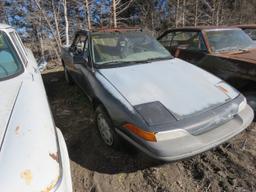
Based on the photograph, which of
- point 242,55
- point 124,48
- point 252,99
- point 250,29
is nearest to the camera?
point 252,99

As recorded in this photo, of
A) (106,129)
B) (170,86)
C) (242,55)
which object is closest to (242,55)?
(242,55)

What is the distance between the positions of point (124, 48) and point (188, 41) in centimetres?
173

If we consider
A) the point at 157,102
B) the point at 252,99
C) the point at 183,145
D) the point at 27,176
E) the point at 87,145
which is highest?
the point at 27,176

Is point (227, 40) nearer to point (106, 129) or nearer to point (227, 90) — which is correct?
point (227, 90)

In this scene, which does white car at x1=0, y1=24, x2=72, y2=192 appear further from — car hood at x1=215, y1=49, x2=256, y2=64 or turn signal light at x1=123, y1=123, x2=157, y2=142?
car hood at x1=215, y1=49, x2=256, y2=64

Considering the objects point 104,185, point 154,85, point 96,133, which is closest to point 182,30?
point 154,85

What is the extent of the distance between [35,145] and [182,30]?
14.6 feet

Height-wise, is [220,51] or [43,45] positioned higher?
[220,51]

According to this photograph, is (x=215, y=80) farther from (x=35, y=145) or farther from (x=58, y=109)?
(x=58, y=109)

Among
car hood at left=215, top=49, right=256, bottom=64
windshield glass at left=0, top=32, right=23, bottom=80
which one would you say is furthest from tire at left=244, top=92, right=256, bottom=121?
windshield glass at left=0, top=32, right=23, bottom=80

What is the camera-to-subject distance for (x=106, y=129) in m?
2.98

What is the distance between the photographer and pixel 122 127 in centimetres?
249

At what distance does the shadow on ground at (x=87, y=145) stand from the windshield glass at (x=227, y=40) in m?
2.68

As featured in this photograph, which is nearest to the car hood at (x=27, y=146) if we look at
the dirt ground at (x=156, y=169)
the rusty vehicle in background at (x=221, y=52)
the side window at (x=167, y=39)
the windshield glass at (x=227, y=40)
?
the dirt ground at (x=156, y=169)
